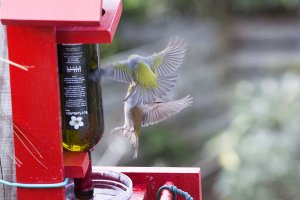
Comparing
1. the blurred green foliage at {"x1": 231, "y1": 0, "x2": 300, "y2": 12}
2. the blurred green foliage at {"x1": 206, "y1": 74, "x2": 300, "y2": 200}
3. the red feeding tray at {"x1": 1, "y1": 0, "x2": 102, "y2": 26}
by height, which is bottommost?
the blurred green foliage at {"x1": 206, "y1": 74, "x2": 300, "y2": 200}

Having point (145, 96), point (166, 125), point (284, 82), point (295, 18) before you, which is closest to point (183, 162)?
point (166, 125)

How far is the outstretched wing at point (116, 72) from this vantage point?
71.7 inches

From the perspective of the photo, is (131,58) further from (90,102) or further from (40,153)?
(40,153)

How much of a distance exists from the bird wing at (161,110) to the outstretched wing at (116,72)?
12 cm

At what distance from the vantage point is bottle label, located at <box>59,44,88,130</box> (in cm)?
179

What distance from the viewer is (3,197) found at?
1.86 metres

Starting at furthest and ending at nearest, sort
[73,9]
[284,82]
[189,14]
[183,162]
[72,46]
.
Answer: [189,14]
[183,162]
[284,82]
[72,46]
[73,9]

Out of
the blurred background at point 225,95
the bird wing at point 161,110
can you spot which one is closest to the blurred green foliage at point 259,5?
the blurred background at point 225,95

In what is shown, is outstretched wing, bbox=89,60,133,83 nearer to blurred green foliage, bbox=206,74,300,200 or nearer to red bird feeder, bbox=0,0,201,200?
red bird feeder, bbox=0,0,201,200

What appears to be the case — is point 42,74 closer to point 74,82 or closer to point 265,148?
point 74,82

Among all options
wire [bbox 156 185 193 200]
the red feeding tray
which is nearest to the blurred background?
wire [bbox 156 185 193 200]

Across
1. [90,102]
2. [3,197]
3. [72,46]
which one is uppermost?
[72,46]

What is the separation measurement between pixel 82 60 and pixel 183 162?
140 inches

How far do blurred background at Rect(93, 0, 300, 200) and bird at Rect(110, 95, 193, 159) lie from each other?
223 cm
